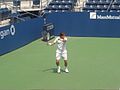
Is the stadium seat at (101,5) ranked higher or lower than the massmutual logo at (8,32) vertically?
higher

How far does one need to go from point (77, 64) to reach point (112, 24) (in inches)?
403

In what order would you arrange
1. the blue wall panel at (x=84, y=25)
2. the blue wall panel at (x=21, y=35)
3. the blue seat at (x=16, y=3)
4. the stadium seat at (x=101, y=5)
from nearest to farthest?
the blue wall panel at (x=21, y=35), the blue wall panel at (x=84, y=25), the stadium seat at (x=101, y=5), the blue seat at (x=16, y=3)

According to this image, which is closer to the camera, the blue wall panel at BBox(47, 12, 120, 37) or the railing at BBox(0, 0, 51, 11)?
the blue wall panel at BBox(47, 12, 120, 37)

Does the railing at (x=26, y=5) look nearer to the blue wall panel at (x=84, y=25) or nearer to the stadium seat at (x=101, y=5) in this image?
the stadium seat at (x=101, y=5)

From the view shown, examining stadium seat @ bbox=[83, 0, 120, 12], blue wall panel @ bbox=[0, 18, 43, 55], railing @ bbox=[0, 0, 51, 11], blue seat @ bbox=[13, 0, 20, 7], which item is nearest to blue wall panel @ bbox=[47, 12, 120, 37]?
blue wall panel @ bbox=[0, 18, 43, 55]

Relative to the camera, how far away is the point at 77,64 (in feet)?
52.7

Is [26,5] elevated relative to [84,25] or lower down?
elevated

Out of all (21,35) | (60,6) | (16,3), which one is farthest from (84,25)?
(16,3)

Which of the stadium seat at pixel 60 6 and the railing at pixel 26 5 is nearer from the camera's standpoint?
the stadium seat at pixel 60 6

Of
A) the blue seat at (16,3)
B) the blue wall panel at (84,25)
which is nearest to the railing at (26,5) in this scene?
the blue seat at (16,3)

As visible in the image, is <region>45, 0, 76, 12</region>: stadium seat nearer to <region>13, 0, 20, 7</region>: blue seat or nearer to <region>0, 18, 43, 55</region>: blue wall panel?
<region>13, 0, 20, 7</region>: blue seat

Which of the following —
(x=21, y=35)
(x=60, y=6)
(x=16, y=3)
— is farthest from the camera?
(x=60, y=6)

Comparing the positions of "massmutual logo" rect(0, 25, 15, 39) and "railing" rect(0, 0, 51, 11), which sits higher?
"railing" rect(0, 0, 51, 11)

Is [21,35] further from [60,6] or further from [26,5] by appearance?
[26,5]
